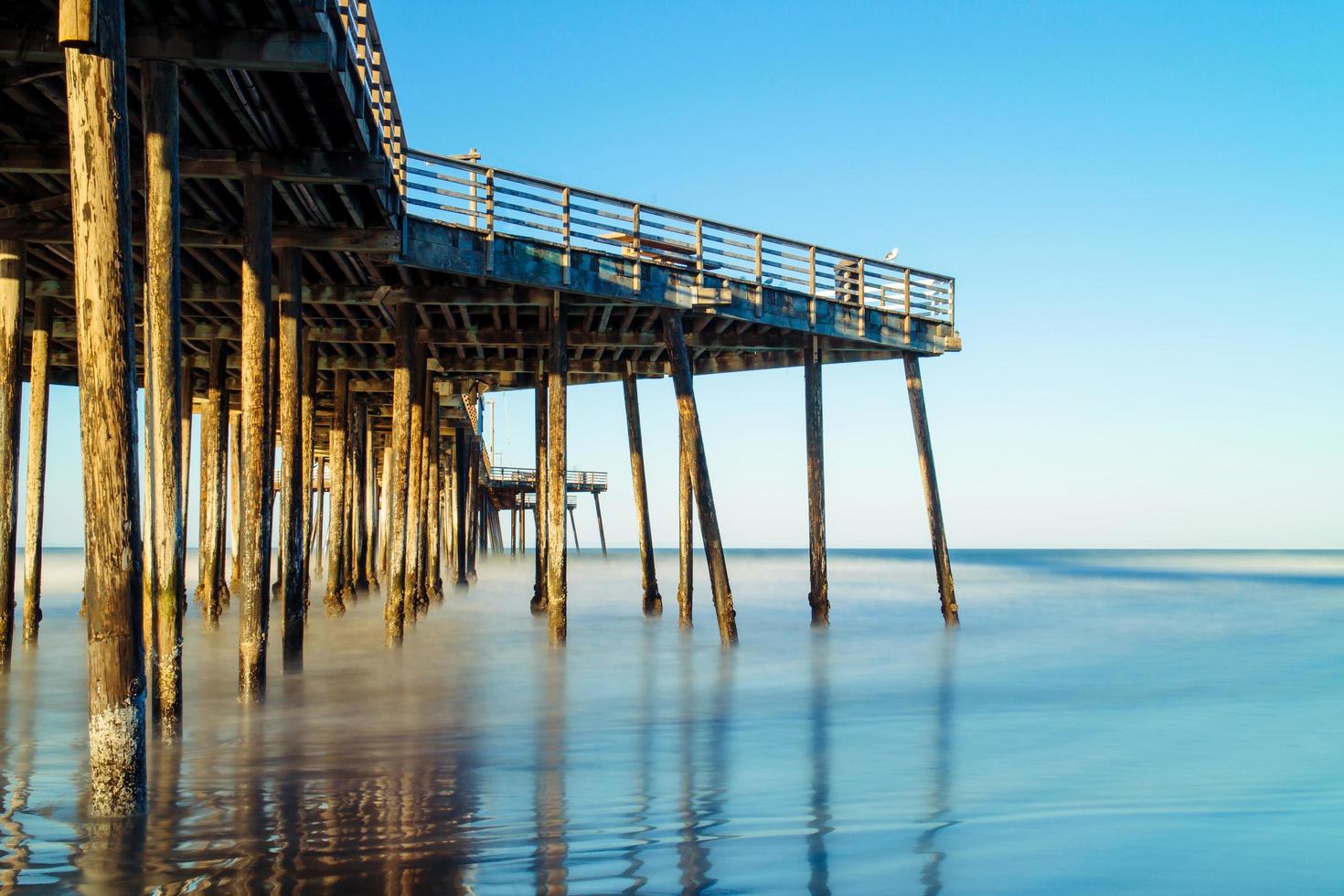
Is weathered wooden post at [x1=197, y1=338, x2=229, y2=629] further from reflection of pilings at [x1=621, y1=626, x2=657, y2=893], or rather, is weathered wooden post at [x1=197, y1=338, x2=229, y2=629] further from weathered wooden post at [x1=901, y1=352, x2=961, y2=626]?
weathered wooden post at [x1=901, y1=352, x2=961, y2=626]

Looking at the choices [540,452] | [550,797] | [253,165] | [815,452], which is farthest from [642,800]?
[540,452]

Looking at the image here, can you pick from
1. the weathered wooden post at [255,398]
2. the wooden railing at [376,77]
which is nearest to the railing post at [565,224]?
the wooden railing at [376,77]

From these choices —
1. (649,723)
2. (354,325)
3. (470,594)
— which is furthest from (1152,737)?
(470,594)

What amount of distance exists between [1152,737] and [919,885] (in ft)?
17.7

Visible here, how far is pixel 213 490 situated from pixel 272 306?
7518 mm

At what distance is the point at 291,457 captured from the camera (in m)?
11.3

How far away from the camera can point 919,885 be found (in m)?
5.32

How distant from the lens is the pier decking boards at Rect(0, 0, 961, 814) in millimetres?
5406

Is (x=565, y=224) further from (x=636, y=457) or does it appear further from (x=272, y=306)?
(x=636, y=457)

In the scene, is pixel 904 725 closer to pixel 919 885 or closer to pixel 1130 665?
pixel 919 885

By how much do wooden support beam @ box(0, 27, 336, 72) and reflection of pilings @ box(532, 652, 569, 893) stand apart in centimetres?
504

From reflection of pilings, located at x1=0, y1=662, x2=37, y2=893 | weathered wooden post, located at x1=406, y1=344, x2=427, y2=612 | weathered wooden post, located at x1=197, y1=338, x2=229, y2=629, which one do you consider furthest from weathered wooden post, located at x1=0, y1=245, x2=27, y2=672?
weathered wooden post, located at x1=197, y1=338, x2=229, y2=629

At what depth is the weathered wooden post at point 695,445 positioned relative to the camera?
1443cm

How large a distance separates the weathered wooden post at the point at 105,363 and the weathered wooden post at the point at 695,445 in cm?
934
